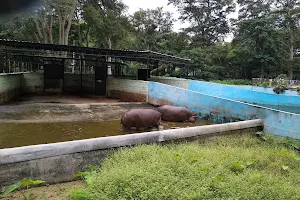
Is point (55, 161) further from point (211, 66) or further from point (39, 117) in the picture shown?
point (211, 66)

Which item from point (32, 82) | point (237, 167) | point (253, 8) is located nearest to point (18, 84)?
point (32, 82)

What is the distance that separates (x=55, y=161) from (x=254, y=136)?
Answer: 5405 millimetres

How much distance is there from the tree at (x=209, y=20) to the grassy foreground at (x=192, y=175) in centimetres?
3344

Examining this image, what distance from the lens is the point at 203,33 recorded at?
37.5 m

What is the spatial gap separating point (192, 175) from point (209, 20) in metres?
36.6

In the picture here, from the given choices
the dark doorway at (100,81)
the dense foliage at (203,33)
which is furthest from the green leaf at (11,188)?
the dense foliage at (203,33)

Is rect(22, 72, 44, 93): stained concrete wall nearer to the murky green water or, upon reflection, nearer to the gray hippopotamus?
the murky green water

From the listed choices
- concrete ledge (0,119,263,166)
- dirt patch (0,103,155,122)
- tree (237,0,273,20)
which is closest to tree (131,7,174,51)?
tree (237,0,273,20)

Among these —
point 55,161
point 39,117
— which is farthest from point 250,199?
point 39,117

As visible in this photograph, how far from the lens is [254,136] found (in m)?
7.21

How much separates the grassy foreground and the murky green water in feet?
10.3

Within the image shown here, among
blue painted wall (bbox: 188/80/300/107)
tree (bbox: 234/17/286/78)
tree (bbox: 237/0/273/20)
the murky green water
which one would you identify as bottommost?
the murky green water

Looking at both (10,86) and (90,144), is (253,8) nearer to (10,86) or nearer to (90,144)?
(10,86)

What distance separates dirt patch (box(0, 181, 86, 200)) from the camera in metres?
3.54
